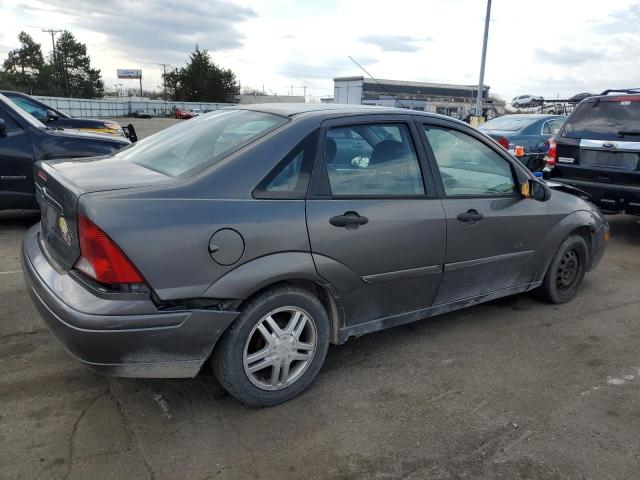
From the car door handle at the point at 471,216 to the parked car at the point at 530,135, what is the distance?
6.88 metres

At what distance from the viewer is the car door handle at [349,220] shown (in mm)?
2909

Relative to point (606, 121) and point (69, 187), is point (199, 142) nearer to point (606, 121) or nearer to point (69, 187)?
point (69, 187)

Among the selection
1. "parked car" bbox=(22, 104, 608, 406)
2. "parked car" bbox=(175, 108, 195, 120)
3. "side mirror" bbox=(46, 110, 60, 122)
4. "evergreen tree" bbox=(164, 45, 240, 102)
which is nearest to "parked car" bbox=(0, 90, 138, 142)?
"side mirror" bbox=(46, 110, 60, 122)

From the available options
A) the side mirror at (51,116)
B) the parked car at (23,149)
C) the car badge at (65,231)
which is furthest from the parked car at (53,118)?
the car badge at (65,231)

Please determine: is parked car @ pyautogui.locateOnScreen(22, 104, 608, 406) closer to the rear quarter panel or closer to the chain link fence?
the rear quarter panel

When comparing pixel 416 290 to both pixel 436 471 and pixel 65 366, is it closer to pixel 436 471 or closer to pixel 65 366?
pixel 436 471

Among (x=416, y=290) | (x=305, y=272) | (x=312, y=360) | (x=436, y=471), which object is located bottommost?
(x=436, y=471)

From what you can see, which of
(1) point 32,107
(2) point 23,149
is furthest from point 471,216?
(1) point 32,107

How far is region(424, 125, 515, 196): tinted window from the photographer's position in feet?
11.5

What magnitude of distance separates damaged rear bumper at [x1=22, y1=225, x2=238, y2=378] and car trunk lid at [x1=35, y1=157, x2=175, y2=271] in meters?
0.18

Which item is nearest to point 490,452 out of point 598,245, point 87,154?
point 598,245

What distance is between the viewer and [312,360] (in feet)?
9.86

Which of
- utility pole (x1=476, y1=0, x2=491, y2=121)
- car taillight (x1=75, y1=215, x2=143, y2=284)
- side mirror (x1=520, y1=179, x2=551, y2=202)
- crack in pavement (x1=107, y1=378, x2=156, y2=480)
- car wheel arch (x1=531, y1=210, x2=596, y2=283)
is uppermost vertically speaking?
utility pole (x1=476, y1=0, x2=491, y2=121)

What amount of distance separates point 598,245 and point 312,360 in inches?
123
